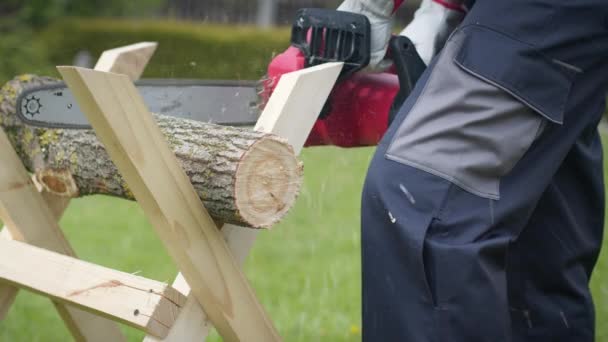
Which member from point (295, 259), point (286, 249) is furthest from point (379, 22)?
point (286, 249)

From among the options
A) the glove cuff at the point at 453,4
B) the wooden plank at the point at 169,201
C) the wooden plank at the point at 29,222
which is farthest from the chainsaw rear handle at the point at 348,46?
the wooden plank at the point at 29,222

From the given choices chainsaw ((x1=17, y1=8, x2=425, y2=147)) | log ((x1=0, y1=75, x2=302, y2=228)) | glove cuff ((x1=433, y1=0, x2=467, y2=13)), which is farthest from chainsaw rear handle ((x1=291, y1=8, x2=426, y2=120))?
log ((x1=0, y1=75, x2=302, y2=228))

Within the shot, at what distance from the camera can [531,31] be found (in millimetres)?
1771

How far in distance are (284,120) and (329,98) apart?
33 centimetres

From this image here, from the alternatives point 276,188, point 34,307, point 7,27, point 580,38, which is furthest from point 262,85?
point 7,27

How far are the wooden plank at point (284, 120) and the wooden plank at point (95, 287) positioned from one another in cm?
4

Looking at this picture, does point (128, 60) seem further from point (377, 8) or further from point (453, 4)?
point (453, 4)

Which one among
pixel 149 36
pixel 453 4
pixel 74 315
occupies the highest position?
pixel 453 4

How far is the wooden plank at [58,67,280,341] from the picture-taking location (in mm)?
1672

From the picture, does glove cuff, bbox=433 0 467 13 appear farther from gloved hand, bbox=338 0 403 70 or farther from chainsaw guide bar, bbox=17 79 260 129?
chainsaw guide bar, bbox=17 79 260 129

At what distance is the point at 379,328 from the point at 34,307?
2.34 m

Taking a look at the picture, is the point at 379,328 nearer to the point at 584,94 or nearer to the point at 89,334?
the point at 584,94

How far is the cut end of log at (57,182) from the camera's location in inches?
95.7

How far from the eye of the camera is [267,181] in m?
1.86
